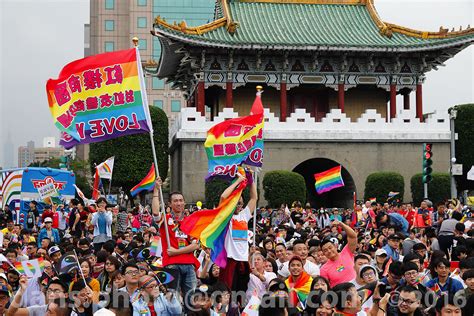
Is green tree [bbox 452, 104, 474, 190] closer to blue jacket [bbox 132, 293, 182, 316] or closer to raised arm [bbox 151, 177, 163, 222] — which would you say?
raised arm [bbox 151, 177, 163, 222]

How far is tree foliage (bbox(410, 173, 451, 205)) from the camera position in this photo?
3141cm

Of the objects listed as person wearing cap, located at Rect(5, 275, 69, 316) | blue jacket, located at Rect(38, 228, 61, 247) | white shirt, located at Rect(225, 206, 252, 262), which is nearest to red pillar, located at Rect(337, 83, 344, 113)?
blue jacket, located at Rect(38, 228, 61, 247)

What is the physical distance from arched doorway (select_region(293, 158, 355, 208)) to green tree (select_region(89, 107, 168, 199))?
6016mm

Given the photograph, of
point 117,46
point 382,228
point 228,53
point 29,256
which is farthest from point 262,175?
point 117,46

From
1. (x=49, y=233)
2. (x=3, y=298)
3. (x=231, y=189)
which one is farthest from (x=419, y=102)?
(x=3, y=298)

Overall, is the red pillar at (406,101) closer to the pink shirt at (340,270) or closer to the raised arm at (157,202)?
the pink shirt at (340,270)

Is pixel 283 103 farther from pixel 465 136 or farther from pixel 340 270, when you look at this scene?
pixel 340 270

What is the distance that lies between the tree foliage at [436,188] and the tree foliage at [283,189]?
4938mm

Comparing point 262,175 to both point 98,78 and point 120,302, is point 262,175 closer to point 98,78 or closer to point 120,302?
point 98,78

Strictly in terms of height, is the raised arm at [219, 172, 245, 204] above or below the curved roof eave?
below

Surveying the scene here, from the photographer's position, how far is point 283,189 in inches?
1181

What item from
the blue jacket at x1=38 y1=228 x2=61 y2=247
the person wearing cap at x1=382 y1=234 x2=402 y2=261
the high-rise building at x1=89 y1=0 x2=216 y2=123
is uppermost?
the high-rise building at x1=89 y1=0 x2=216 y2=123

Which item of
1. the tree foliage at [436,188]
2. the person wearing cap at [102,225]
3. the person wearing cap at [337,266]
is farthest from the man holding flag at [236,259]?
the tree foliage at [436,188]

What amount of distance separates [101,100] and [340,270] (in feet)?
13.4
